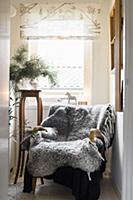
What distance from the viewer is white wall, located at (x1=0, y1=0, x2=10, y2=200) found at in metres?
1.94

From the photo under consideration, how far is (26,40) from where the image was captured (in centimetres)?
477

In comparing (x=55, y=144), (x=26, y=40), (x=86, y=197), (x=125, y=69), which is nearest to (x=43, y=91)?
(x=26, y=40)

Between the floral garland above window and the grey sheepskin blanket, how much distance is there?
1.10 m

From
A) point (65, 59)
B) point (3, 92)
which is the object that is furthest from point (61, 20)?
point (3, 92)

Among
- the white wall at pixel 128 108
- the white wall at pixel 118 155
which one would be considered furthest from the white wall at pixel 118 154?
the white wall at pixel 128 108

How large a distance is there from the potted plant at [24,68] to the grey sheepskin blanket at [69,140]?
499 millimetres

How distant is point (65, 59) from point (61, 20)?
0.57 m

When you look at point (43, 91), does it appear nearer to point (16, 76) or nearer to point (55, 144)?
point (16, 76)

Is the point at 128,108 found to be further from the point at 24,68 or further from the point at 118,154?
the point at 24,68

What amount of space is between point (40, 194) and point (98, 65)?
2.00 meters

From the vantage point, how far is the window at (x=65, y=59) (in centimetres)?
491

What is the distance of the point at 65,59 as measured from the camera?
16.2ft

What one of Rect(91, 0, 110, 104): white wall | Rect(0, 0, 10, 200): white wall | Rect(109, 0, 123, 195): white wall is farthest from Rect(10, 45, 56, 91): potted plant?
Rect(0, 0, 10, 200): white wall

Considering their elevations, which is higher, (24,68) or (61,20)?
(61,20)
